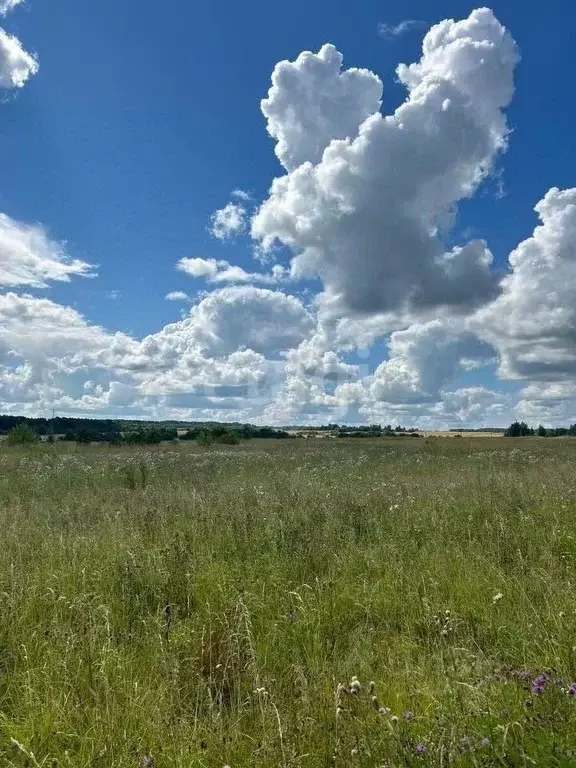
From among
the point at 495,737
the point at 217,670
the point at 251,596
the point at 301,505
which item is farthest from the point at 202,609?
the point at 301,505

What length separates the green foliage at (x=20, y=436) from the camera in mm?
37375

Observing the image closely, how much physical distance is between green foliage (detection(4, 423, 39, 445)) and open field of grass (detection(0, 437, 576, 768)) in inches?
1303

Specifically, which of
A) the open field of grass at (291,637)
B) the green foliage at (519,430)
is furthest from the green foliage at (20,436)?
the green foliage at (519,430)

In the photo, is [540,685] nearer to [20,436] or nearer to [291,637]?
[291,637]

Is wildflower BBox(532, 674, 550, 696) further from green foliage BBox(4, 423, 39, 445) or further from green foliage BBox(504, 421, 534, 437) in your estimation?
green foliage BBox(504, 421, 534, 437)

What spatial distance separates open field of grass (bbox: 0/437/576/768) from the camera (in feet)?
9.01

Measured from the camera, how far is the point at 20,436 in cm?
3775

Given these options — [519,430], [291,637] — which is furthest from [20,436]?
[519,430]

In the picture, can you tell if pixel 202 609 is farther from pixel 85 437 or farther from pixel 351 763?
pixel 85 437

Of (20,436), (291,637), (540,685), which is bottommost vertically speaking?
(291,637)

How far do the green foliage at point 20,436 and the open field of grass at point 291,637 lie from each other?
33.1m

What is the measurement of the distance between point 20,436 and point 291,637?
38.5 meters

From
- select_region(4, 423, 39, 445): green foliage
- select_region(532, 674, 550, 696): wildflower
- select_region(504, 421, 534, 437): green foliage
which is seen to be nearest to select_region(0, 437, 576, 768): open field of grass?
select_region(532, 674, 550, 696): wildflower

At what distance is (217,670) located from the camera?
385cm
